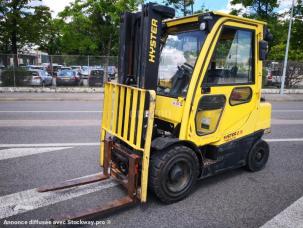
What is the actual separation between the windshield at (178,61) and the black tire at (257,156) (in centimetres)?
205

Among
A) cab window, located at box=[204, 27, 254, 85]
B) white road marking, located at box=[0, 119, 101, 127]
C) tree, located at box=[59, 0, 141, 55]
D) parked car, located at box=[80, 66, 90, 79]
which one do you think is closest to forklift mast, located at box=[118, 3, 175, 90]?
cab window, located at box=[204, 27, 254, 85]

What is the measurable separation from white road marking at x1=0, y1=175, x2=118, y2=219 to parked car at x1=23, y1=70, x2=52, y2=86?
1703cm

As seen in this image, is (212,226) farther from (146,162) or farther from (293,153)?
(293,153)

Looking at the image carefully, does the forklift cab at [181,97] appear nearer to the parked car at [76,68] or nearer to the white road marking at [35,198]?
the white road marking at [35,198]

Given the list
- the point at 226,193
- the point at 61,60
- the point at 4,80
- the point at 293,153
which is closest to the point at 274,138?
the point at 293,153

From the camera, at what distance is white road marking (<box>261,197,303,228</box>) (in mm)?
3734

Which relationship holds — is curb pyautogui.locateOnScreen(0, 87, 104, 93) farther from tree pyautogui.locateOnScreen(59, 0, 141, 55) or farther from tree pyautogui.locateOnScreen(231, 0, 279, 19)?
tree pyautogui.locateOnScreen(231, 0, 279, 19)

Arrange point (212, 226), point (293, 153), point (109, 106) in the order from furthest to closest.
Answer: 1. point (293, 153)
2. point (109, 106)
3. point (212, 226)

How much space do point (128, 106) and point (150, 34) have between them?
40.2 inches

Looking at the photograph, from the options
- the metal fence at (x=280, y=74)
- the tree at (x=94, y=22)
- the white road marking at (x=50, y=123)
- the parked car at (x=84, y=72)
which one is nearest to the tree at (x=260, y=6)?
the metal fence at (x=280, y=74)

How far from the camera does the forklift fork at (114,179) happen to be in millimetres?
3641

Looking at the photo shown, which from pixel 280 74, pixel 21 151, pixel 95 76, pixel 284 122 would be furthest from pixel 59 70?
pixel 280 74

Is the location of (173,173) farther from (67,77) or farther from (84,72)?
(67,77)

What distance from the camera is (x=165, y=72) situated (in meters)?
4.62
